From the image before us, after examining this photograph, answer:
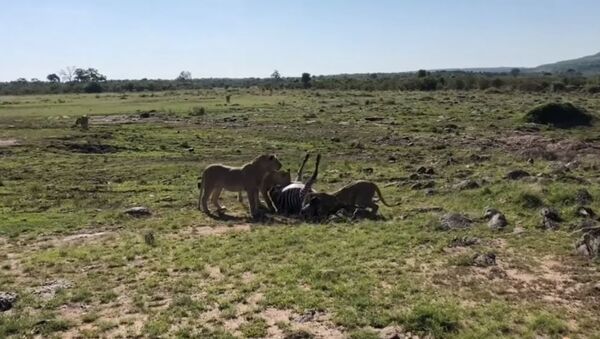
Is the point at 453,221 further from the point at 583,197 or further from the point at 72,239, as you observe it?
the point at 72,239

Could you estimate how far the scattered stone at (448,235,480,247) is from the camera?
40.9 feet

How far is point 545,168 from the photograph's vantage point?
851 inches

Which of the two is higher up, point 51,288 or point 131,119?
point 51,288

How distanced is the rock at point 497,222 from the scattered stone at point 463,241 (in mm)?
1173

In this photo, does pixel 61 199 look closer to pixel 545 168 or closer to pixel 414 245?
pixel 414 245

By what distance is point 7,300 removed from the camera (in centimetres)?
998

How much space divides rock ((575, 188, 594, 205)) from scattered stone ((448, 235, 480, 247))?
12.6ft

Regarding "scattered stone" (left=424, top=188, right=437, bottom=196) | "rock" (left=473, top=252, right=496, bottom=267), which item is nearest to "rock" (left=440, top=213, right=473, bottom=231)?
"rock" (left=473, top=252, right=496, bottom=267)

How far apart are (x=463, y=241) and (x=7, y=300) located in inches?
325

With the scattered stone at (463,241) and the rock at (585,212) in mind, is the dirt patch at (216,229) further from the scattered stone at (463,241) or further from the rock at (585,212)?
the rock at (585,212)

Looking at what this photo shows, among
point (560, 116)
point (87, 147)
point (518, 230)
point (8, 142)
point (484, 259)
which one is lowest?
point (87, 147)

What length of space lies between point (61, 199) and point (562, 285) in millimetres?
14646

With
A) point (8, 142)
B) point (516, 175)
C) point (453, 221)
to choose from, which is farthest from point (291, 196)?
point (8, 142)

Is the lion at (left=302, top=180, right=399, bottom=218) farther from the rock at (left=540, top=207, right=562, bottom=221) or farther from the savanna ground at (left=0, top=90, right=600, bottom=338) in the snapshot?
the rock at (left=540, top=207, right=562, bottom=221)
